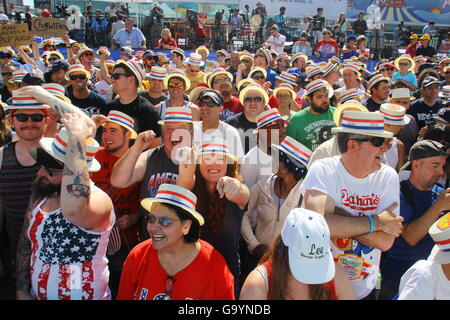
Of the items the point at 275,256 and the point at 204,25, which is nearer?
the point at 275,256

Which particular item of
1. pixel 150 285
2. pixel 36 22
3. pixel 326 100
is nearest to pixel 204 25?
pixel 36 22

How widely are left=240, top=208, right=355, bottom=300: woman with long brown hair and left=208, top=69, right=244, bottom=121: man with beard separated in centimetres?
380

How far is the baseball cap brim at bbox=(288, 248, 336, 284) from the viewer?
6.54 feet

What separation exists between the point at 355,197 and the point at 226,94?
3.83 m

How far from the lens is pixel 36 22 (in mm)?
7859

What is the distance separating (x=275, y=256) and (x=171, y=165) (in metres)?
1.41

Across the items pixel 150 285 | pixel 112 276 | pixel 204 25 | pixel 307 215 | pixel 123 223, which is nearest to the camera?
pixel 307 215

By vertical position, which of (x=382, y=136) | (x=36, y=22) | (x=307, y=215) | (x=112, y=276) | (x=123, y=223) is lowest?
(x=112, y=276)

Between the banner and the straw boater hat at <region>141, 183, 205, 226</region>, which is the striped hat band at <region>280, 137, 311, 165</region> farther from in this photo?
the banner

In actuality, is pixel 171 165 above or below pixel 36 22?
below

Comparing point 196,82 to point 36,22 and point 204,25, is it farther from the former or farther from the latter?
point 204,25

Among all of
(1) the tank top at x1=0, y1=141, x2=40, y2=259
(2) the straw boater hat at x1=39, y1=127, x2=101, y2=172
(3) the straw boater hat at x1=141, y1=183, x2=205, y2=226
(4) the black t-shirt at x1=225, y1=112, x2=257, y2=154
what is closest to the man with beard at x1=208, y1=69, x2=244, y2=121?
(4) the black t-shirt at x1=225, y1=112, x2=257, y2=154

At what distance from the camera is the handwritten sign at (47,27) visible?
25.7 feet

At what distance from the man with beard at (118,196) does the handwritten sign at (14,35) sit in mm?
4386
